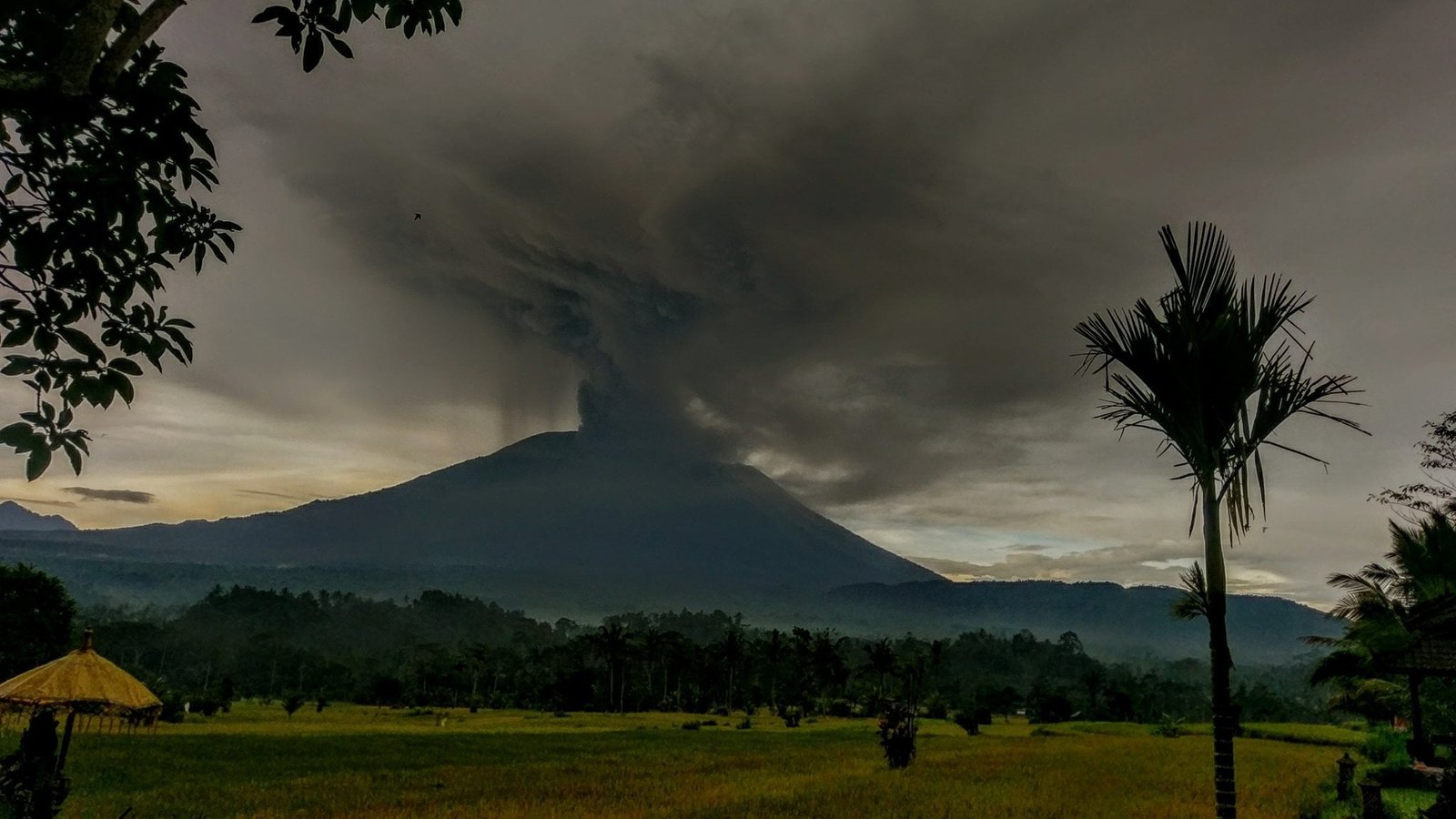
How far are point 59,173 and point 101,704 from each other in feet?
39.6

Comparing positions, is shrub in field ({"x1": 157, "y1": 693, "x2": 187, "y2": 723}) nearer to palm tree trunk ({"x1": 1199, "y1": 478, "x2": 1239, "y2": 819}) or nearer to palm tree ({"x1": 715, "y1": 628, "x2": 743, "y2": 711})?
palm tree ({"x1": 715, "y1": 628, "x2": 743, "y2": 711})

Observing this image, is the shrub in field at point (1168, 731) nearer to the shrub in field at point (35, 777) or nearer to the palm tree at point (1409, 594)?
the palm tree at point (1409, 594)

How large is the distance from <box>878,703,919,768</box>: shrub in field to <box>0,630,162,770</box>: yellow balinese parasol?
2195cm

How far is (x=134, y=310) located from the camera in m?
3.56

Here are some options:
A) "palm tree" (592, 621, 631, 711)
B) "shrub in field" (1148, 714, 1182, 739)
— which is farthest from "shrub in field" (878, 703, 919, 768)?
"palm tree" (592, 621, 631, 711)

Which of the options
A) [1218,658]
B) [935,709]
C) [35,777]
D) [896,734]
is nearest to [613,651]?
[935,709]

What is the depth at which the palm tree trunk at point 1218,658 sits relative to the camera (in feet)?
21.7

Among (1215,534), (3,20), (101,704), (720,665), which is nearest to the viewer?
(3,20)

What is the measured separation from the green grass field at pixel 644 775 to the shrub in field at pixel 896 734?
2.11ft

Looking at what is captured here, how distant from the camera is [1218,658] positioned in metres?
6.92

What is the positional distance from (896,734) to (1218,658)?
73.6 ft

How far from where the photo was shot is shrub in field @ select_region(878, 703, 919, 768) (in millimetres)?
27094

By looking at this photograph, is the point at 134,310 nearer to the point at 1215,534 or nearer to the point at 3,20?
the point at 3,20

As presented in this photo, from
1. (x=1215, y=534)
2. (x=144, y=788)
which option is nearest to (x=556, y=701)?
(x=144, y=788)
